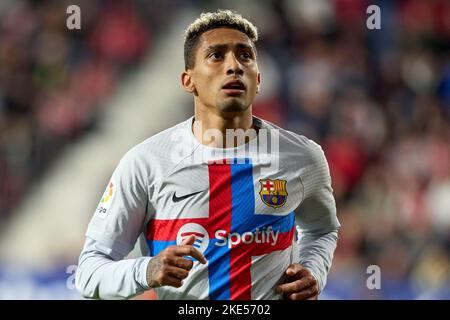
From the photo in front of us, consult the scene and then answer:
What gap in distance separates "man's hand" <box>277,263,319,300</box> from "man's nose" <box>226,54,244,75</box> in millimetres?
822

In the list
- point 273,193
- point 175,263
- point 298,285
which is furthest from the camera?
point 273,193

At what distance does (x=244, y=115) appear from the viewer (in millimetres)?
3227

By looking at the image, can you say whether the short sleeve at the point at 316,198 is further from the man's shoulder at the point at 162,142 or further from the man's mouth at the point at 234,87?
the man's shoulder at the point at 162,142

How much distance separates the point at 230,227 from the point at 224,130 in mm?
437

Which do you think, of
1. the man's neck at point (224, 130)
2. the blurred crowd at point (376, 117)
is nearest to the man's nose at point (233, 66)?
the man's neck at point (224, 130)

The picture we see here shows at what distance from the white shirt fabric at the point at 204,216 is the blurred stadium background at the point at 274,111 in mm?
2912

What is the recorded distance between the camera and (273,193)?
3111 mm

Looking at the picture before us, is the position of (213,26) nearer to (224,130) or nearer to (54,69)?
(224,130)

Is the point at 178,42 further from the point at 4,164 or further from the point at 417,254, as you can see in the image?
the point at 417,254

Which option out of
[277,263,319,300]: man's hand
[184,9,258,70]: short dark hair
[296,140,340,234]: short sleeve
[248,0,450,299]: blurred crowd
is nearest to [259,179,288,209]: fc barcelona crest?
[296,140,340,234]: short sleeve

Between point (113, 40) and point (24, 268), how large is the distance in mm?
2445

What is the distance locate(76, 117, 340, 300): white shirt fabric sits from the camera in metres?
3.01

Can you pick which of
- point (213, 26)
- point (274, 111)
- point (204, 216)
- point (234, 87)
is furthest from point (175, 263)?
point (274, 111)
